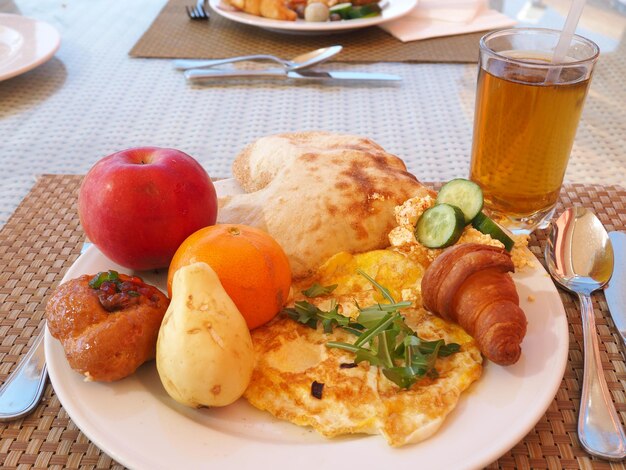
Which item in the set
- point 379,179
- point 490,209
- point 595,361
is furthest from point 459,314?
point 490,209

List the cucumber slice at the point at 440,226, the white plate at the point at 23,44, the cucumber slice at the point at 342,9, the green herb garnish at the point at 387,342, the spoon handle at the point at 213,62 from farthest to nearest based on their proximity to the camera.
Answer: the cucumber slice at the point at 342,9, the spoon handle at the point at 213,62, the white plate at the point at 23,44, the cucumber slice at the point at 440,226, the green herb garnish at the point at 387,342

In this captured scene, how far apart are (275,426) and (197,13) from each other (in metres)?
2.15

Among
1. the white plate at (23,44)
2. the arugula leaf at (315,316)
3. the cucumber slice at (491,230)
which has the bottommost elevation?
the white plate at (23,44)

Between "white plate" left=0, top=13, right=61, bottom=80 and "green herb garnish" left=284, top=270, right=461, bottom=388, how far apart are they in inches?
63.1

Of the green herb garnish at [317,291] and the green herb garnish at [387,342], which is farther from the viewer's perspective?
the green herb garnish at [317,291]

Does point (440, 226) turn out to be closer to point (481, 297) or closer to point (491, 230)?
point (491, 230)

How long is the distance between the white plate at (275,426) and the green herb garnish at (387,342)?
0.08 meters

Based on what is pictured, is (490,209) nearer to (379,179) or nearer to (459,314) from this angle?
(379,179)

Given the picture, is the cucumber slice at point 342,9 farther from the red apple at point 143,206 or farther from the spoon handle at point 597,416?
the spoon handle at point 597,416

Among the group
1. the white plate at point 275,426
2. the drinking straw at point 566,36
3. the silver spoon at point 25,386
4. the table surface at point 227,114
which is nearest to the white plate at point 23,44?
the table surface at point 227,114

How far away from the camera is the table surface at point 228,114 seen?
1740 millimetres

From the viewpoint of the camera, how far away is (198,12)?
2.60 meters

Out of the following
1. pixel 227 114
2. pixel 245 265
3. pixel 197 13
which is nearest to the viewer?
pixel 245 265

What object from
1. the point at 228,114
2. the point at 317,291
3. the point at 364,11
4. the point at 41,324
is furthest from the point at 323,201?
the point at 364,11
